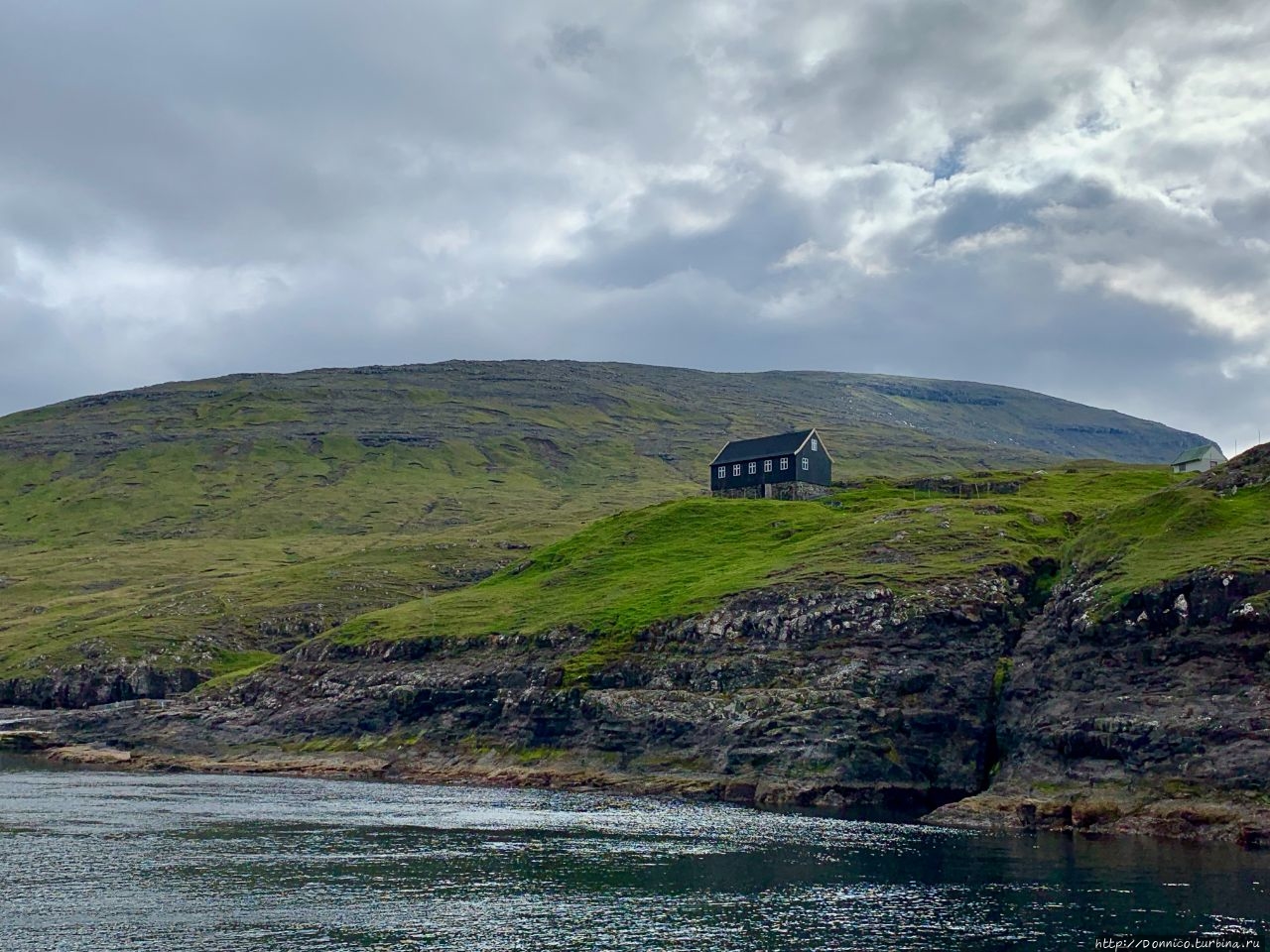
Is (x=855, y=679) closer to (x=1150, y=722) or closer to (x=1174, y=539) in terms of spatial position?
(x=1150, y=722)

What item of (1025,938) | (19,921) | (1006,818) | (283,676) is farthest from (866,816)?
(283,676)

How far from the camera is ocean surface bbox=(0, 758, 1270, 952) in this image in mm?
60494

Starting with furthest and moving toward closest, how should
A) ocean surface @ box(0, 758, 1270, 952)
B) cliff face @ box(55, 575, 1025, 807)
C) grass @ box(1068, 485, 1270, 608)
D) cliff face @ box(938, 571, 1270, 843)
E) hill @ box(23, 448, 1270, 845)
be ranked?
1. cliff face @ box(55, 575, 1025, 807)
2. grass @ box(1068, 485, 1270, 608)
3. hill @ box(23, 448, 1270, 845)
4. cliff face @ box(938, 571, 1270, 843)
5. ocean surface @ box(0, 758, 1270, 952)

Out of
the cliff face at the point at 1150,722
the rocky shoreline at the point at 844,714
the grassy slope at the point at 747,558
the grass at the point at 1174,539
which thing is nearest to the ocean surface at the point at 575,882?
the cliff face at the point at 1150,722

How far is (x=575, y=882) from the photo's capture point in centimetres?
7375

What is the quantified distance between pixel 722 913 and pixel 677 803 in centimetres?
4851

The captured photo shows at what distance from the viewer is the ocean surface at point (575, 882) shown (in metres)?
60.5

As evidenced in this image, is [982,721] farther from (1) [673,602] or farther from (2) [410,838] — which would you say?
(2) [410,838]

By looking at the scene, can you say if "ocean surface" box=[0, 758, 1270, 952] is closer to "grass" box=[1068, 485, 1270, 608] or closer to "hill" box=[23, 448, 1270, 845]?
"hill" box=[23, 448, 1270, 845]

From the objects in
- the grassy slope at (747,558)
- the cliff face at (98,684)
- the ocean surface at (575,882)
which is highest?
the grassy slope at (747,558)

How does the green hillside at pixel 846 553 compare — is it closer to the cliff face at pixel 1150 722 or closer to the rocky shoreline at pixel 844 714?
the rocky shoreline at pixel 844 714

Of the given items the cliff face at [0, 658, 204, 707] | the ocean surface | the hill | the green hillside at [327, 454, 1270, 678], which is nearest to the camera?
the ocean surface

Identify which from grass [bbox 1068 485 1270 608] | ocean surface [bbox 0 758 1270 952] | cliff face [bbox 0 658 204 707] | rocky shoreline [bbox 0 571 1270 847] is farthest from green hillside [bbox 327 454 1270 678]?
ocean surface [bbox 0 758 1270 952]

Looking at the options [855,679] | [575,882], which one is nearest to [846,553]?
[855,679]
